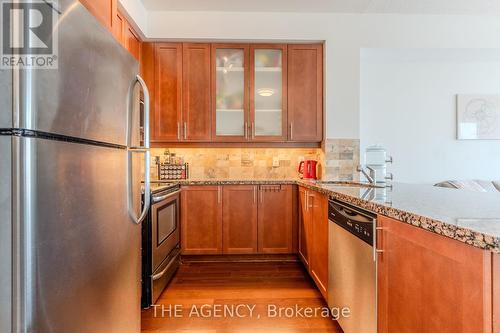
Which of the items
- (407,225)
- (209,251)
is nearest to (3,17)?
(407,225)

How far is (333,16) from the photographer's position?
311 centimetres

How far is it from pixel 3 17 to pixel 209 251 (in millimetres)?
2608

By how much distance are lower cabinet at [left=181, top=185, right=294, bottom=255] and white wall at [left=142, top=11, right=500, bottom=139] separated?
1.07m

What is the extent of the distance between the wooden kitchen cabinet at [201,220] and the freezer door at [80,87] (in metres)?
1.77

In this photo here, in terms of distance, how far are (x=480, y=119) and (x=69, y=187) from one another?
4566 millimetres

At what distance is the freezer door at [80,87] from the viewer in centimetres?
71

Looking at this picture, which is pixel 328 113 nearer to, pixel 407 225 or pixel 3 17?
pixel 407 225

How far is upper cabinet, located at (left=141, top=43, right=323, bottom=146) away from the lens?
3.13 meters

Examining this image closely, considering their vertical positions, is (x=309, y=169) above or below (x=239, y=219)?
above

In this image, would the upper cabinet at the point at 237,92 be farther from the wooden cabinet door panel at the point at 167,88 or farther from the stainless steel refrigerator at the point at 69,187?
the stainless steel refrigerator at the point at 69,187

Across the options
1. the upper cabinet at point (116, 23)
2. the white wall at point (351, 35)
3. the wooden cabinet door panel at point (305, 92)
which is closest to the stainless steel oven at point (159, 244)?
the upper cabinet at point (116, 23)

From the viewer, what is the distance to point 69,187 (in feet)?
2.74

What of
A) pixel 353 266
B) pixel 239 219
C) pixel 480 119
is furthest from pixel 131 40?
pixel 480 119

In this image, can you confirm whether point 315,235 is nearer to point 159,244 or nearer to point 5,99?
point 159,244
